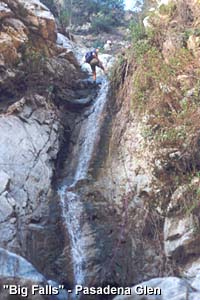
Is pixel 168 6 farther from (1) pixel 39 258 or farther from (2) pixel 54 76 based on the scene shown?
(1) pixel 39 258

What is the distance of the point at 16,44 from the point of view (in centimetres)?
1016

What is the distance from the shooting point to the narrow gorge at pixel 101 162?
6.97m

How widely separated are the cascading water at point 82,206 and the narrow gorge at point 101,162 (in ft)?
0.08

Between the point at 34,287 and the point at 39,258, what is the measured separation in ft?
7.74

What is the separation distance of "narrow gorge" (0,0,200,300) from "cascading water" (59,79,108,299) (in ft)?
0.08

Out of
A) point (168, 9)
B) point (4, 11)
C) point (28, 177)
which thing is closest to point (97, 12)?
point (168, 9)

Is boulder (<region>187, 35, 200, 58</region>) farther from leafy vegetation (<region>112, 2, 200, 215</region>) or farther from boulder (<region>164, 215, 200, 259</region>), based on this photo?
boulder (<region>164, 215, 200, 259</region>)

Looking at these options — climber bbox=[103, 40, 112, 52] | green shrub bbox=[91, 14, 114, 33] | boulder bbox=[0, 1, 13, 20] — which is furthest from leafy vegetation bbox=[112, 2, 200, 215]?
green shrub bbox=[91, 14, 114, 33]

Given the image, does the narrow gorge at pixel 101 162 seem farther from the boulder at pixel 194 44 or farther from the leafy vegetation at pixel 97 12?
the leafy vegetation at pixel 97 12

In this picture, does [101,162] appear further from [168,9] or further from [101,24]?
[101,24]

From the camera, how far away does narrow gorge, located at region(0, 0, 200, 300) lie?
6.97 metres

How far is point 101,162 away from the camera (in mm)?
9211

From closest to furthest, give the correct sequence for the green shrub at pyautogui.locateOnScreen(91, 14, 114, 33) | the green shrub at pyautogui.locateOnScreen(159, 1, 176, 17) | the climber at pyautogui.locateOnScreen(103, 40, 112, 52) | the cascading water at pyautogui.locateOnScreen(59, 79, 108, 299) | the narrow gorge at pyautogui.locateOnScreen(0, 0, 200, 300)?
1. the narrow gorge at pyautogui.locateOnScreen(0, 0, 200, 300)
2. the cascading water at pyautogui.locateOnScreen(59, 79, 108, 299)
3. the green shrub at pyautogui.locateOnScreen(159, 1, 176, 17)
4. the climber at pyautogui.locateOnScreen(103, 40, 112, 52)
5. the green shrub at pyautogui.locateOnScreen(91, 14, 114, 33)

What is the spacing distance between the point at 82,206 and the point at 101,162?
1.28 m
